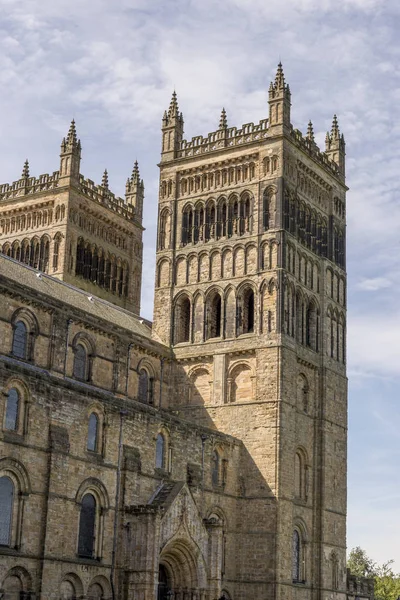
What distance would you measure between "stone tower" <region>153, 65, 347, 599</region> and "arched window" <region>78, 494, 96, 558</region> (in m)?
13.2

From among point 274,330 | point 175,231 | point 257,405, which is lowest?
point 257,405

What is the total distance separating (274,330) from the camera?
62.9 meters

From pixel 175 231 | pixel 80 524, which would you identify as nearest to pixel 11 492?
pixel 80 524

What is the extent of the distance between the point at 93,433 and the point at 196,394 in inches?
659

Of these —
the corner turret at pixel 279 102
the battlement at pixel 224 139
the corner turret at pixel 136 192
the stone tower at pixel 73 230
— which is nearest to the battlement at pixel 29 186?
the stone tower at pixel 73 230

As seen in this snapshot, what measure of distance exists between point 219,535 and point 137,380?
12.1 metres

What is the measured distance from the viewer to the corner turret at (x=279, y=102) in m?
66.4

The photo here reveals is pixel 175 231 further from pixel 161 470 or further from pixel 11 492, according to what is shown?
pixel 11 492

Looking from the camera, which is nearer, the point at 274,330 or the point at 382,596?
the point at 274,330

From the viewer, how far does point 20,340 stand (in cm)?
5434

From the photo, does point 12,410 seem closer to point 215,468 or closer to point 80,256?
point 215,468

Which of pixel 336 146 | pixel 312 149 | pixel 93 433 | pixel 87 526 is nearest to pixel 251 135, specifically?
pixel 312 149

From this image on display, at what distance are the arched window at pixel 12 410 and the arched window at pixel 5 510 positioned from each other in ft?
7.43

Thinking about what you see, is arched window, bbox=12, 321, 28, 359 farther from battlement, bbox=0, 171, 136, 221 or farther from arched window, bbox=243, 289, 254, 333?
battlement, bbox=0, 171, 136, 221
